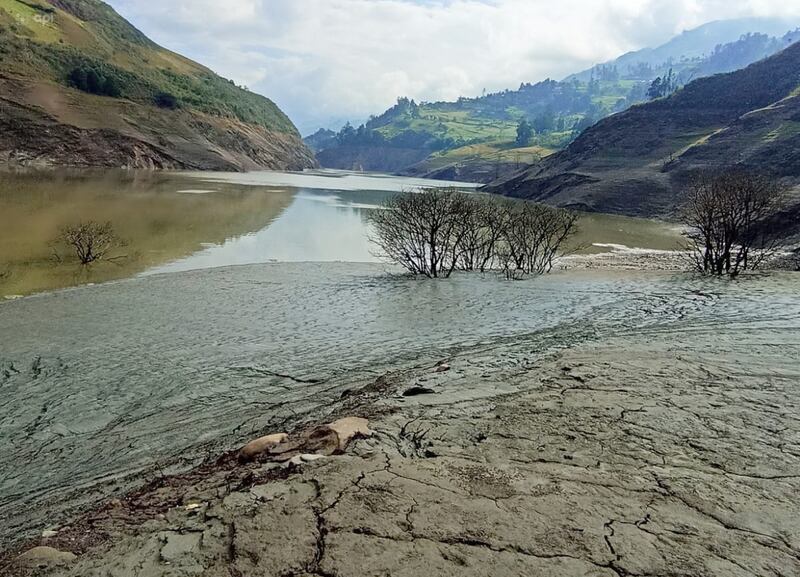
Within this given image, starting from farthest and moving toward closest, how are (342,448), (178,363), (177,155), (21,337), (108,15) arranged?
(108,15)
(177,155)
(21,337)
(178,363)
(342,448)

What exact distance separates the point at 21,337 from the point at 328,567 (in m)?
15.0

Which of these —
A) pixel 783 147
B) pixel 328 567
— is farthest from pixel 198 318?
pixel 783 147

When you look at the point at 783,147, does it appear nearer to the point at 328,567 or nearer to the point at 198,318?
the point at 198,318

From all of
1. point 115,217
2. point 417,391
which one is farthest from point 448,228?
point 115,217

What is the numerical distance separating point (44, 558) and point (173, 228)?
40248mm

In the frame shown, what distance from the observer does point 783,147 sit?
73.2 meters

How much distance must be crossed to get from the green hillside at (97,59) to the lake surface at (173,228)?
4736 cm

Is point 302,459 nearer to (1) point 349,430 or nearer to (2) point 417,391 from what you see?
(1) point 349,430

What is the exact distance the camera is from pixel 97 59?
12544 centimetres

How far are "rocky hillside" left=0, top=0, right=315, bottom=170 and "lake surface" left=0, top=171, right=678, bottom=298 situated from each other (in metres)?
23.9

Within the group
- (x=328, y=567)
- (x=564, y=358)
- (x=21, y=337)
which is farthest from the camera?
(x=21, y=337)

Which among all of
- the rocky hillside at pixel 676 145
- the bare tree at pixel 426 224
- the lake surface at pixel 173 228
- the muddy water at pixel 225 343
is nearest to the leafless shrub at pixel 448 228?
the bare tree at pixel 426 224

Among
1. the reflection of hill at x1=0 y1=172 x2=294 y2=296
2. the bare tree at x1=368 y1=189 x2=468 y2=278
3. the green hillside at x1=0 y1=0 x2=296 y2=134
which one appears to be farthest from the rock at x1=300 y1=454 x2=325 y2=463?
the green hillside at x1=0 y1=0 x2=296 y2=134

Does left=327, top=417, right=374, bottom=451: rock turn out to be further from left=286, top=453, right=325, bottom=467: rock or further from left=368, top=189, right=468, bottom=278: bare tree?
left=368, top=189, right=468, bottom=278: bare tree
